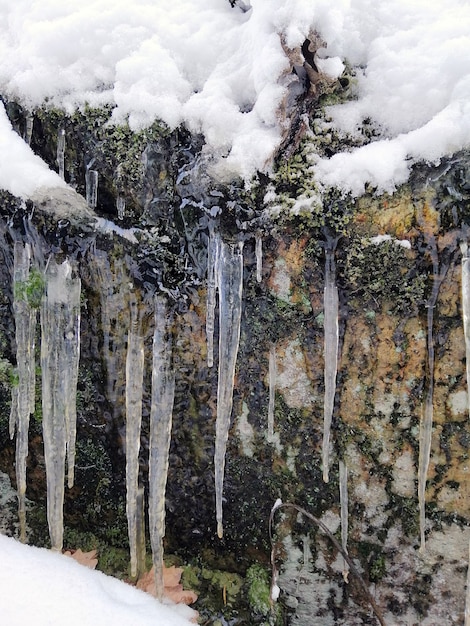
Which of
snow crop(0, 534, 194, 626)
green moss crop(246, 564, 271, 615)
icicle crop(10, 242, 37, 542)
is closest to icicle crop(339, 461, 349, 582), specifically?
green moss crop(246, 564, 271, 615)

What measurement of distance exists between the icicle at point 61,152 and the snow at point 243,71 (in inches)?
3.9

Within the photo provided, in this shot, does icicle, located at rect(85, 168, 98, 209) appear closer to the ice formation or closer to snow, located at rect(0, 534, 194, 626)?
the ice formation

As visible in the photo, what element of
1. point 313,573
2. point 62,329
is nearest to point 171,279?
point 62,329

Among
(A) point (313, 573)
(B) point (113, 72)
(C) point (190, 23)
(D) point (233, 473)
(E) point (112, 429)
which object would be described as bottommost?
(A) point (313, 573)

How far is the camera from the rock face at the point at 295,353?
260 centimetres

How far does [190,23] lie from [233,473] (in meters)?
2.65

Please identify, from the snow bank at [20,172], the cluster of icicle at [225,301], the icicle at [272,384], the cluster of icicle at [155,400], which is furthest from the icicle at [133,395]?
the snow bank at [20,172]

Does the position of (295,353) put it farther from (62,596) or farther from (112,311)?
(62,596)

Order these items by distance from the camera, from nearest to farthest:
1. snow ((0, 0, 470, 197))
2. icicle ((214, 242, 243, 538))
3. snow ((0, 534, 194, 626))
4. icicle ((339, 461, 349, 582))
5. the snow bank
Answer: snow ((0, 534, 194, 626)) → snow ((0, 0, 470, 197)) → icicle ((214, 242, 243, 538)) → the snow bank → icicle ((339, 461, 349, 582))

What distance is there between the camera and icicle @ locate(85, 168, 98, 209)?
9.69ft

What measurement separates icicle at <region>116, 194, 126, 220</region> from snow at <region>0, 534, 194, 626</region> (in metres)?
1.86

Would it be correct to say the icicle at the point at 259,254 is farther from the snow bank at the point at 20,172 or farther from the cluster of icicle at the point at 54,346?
the snow bank at the point at 20,172

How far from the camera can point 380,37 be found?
8.61 feet

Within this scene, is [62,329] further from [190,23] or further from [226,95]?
[190,23]
